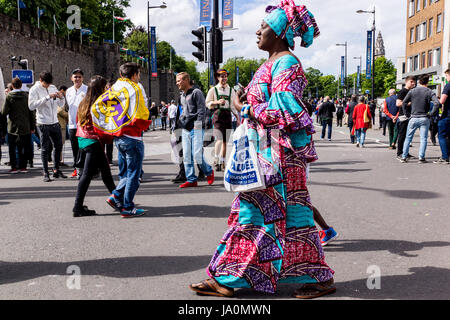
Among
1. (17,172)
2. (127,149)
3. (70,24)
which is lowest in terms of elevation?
(17,172)

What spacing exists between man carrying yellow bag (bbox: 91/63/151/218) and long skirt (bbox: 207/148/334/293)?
9.36ft

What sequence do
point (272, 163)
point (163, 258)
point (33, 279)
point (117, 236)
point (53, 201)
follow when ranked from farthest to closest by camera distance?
point (53, 201), point (117, 236), point (163, 258), point (33, 279), point (272, 163)

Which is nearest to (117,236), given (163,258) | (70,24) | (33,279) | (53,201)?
(163,258)

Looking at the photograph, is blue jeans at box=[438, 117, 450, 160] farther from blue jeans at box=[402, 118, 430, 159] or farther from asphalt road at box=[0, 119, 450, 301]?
asphalt road at box=[0, 119, 450, 301]

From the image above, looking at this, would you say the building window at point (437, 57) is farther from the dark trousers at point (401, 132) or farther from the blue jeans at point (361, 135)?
the dark trousers at point (401, 132)

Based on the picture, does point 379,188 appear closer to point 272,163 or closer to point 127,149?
point 127,149

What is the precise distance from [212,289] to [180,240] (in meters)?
1.60

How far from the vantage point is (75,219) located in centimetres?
590

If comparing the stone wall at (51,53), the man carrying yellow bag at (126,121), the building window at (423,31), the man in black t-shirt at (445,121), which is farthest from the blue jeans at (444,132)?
the building window at (423,31)

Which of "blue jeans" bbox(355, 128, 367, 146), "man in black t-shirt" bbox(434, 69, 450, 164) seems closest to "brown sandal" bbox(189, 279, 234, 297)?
"man in black t-shirt" bbox(434, 69, 450, 164)

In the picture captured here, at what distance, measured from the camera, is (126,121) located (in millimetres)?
5746

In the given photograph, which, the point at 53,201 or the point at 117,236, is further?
the point at 53,201

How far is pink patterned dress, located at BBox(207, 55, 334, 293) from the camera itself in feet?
10.3

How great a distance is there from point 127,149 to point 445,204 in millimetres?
4139
